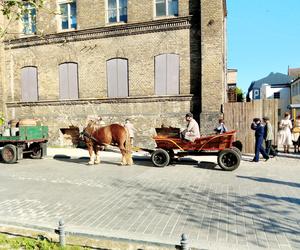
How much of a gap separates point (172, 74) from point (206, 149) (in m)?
6.63

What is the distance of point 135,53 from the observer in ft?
52.4

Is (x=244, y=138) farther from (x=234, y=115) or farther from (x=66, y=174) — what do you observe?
(x=66, y=174)

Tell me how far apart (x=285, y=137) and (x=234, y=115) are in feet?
8.45

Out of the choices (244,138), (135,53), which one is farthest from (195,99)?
(135,53)

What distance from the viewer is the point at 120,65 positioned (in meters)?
16.3

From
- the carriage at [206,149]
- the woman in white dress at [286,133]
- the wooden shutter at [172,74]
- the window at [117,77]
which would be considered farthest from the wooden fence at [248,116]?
the window at [117,77]

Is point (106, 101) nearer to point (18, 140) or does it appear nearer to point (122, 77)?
point (122, 77)

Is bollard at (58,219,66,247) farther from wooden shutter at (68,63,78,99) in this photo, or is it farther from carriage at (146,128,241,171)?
wooden shutter at (68,63,78,99)

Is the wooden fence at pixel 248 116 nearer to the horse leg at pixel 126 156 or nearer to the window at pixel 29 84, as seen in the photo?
the horse leg at pixel 126 156

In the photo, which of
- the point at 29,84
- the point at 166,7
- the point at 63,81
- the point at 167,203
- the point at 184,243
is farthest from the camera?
the point at 29,84

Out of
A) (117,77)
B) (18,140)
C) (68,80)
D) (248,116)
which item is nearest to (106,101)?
(117,77)

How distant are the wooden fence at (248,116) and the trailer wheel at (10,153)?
9869 mm

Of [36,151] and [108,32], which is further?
[108,32]

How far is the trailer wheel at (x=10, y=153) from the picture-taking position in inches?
471
